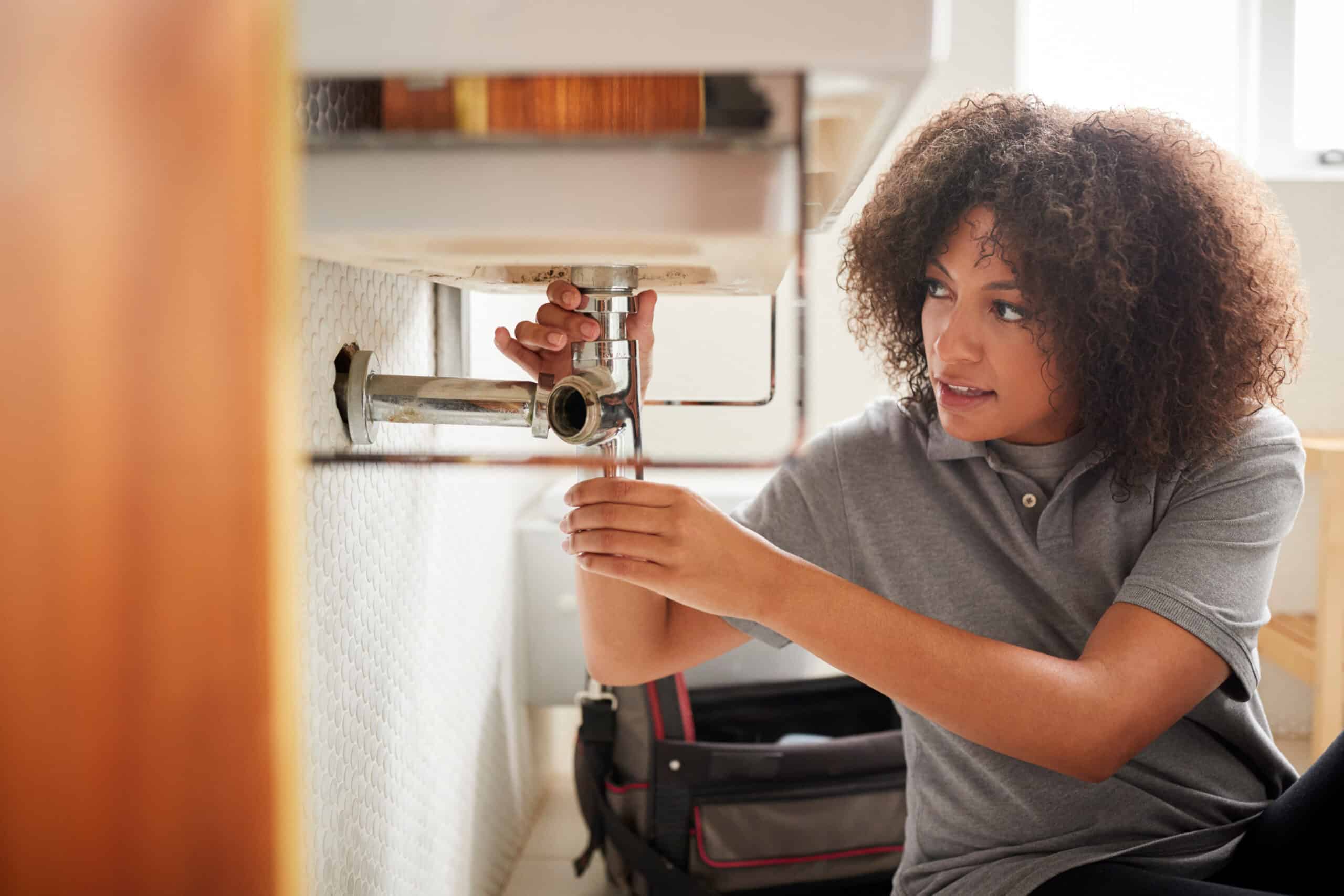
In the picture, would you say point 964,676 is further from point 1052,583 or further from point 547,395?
point 547,395

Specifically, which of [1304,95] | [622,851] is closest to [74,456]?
[622,851]

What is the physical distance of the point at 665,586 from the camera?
0.55 metres

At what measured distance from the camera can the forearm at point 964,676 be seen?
2.00 ft

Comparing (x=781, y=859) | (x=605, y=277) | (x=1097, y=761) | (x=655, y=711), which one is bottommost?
(x=781, y=859)

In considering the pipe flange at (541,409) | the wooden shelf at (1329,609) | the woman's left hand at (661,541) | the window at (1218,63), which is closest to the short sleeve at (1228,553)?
the woman's left hand at (661,541)

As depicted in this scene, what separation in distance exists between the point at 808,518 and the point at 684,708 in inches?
20.2

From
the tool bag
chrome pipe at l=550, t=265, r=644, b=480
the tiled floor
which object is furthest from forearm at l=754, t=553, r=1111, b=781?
the tiled floor

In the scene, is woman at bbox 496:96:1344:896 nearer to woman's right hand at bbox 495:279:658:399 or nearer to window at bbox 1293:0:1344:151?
woman's right hand at bbox 495:279:658:399

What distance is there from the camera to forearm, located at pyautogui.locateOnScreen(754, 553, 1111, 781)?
2.00 ft

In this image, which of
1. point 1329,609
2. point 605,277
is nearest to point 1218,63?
point 1329,609

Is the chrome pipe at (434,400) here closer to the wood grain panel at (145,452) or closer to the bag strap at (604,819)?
the wood grain panel at (145,452)

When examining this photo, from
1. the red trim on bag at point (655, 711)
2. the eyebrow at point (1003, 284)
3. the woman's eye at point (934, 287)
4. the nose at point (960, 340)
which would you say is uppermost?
the woman's eye at point (934, 287)

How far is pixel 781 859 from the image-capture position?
1247 mm

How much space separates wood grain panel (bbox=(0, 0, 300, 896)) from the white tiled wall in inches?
11.1
